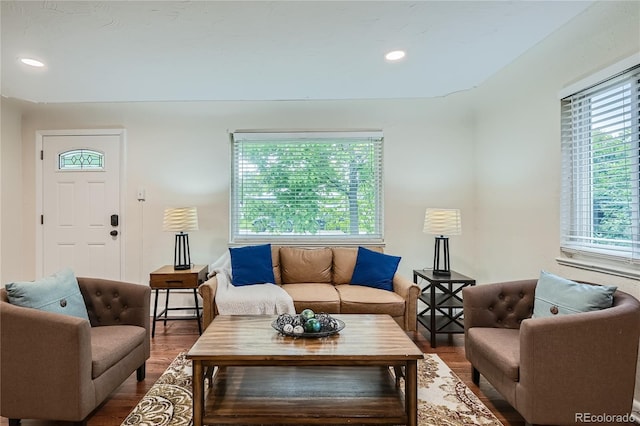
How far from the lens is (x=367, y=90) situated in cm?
324

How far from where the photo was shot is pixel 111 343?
1939mm

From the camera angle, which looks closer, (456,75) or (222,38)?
(222,38)

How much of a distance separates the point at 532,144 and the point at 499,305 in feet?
4.82

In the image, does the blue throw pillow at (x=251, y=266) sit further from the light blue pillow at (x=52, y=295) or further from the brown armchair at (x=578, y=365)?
the brown armchair at (x=578, y=365)

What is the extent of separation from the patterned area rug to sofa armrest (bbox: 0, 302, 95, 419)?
15.4 inches

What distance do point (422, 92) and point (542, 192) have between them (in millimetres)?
1463

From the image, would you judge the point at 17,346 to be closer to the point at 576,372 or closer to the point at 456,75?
the point at 576,372

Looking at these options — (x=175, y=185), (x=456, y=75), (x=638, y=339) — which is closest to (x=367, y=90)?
(x=456, y=75)

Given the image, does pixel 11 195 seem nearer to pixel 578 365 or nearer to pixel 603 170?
pixel 578 365

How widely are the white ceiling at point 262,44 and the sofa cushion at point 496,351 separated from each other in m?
1.97

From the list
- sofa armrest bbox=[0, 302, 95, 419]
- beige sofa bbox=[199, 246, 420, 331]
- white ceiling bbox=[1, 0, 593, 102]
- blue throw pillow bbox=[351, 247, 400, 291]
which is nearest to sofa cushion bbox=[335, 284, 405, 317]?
beige sofa bbox=[199, 246, 420, 331]

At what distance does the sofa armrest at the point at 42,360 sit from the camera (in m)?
1.65

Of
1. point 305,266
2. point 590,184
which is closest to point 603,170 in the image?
point 590,184

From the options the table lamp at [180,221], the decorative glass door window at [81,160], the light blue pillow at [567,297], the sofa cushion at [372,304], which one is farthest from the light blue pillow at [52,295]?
the light blue pillow at [567,297]
